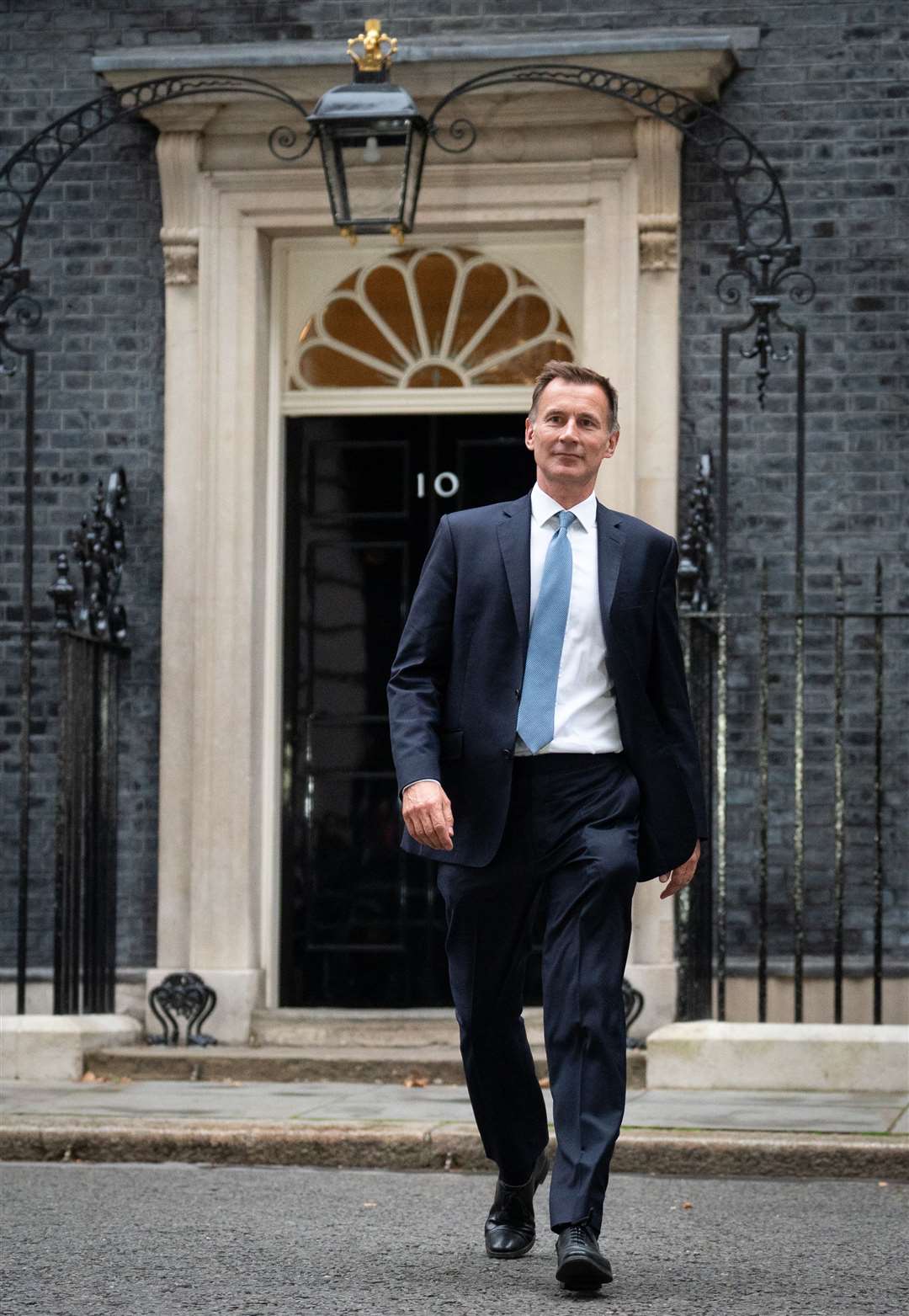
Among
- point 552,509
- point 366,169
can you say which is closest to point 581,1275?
point 552,509

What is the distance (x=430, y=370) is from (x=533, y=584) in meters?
5.30

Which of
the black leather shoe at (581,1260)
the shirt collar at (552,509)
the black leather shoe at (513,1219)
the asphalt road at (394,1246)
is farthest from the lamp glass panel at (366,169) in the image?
the black leather shoe at (581,1260)

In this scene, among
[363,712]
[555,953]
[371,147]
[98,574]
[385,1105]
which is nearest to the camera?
[555,953]

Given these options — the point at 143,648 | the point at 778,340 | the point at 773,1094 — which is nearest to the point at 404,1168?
the point at 773,1094

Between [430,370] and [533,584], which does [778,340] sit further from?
[533,584]

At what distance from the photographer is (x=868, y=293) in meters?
9.62

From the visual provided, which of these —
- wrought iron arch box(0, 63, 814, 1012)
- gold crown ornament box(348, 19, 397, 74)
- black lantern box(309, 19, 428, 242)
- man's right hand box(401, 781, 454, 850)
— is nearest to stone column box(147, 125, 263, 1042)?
wrought iron arch box(0, 63, 814, 1012)

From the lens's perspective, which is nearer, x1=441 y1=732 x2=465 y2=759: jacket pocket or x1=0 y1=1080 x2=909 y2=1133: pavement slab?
x1=441 y1=732 x2=465 y2=759: jacket pocket

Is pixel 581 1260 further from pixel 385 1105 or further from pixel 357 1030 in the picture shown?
pixel 357 1030

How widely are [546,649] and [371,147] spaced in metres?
4.15

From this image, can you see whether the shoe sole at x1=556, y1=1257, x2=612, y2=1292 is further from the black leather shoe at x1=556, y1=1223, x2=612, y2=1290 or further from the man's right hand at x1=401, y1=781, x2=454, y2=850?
the man's right hand at x1=401, y1=781, x2=454, y2=850

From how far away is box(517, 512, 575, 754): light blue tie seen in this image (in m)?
4.89

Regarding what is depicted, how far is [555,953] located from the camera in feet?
16.0

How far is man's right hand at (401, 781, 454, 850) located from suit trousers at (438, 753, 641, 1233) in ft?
0.58
